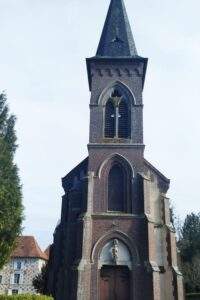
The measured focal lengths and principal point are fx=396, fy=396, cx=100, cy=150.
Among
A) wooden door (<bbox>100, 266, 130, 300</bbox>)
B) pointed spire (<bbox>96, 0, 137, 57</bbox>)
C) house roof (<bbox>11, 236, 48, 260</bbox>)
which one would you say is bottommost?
wooden door (<bbox>100, 266, 130, 300</bbox>)

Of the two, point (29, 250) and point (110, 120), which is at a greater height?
point (110, 120)

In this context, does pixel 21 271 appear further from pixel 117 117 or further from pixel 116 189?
pixel 117 117

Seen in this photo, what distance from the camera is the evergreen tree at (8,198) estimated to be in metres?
20.5

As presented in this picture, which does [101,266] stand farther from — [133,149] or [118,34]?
[118,34]

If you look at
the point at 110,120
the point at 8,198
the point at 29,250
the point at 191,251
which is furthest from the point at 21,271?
the point at 8,198

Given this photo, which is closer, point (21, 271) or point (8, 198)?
point (8, 198)

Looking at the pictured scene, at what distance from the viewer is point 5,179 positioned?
2145 cm

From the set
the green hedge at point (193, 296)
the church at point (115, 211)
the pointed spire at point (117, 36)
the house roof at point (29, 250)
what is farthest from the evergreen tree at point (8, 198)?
the house roof at point (29, 250)

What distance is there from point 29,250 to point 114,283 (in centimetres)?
3571

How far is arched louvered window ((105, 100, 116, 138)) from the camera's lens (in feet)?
94.0

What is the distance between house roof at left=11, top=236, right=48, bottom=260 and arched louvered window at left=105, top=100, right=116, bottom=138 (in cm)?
3245

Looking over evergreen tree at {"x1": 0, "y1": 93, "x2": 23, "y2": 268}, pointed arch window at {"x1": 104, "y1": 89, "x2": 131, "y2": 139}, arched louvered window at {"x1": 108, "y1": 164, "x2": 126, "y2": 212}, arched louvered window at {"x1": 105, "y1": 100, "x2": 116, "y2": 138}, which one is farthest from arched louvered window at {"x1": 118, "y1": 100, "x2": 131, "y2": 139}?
evergreen tree at {"x1": 0, "y1": 93, "x2": 23, "y2": 268}

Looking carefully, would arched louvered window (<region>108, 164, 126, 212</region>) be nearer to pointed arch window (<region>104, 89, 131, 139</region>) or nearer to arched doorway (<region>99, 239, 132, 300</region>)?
arched doorway (<region>99, 239, 132, 300</region>)

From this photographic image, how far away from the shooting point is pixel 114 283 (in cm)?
2405
